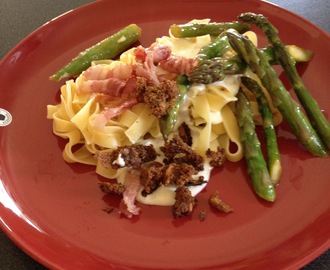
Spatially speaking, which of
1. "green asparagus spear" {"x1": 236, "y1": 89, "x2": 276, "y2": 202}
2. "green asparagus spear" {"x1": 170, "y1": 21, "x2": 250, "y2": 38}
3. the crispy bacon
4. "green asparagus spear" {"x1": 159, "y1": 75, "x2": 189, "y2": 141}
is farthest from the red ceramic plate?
the crispy bacon

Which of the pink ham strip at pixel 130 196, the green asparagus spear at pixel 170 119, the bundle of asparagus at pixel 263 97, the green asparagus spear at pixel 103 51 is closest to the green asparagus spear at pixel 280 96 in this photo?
the bundle of asparagus at pixel 263 97

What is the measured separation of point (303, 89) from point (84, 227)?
6.17 feet

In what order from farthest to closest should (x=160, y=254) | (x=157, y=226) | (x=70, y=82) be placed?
(x=70, y=82) → (x=157, y=226) → (x=160, y=254)

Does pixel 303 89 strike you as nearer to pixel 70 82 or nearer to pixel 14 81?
pixel 70 82

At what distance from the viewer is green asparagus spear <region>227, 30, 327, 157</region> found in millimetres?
3152

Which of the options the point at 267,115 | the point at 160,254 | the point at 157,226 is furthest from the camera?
the point at 267,115

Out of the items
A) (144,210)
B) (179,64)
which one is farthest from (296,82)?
(144,210)

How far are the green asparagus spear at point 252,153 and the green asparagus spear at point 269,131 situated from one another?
0.18ft

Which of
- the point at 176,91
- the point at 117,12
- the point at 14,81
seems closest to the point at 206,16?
the point at 117,12

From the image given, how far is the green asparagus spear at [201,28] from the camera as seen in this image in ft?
12.7

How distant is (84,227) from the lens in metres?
2.90

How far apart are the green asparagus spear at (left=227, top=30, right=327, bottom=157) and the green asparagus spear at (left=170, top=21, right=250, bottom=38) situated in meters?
0.44

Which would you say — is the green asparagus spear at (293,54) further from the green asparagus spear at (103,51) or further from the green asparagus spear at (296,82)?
the green asparagus spear at (103,51)

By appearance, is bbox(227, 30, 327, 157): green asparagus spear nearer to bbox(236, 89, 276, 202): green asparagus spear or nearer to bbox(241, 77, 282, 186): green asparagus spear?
bbox(241, 77, 282, 186): green asparagus spear
